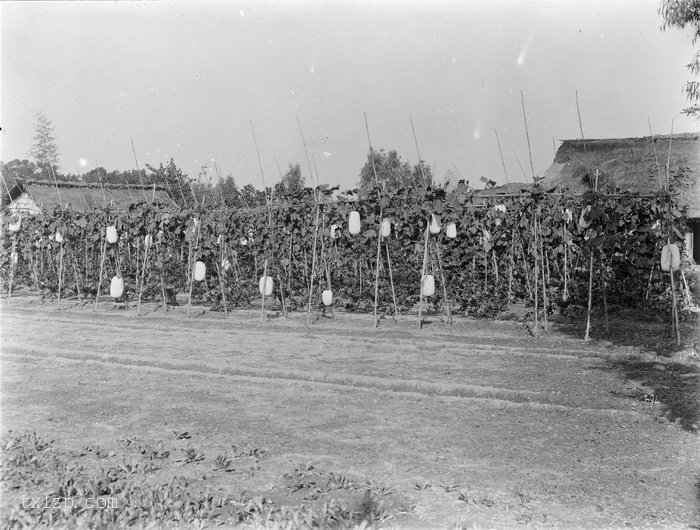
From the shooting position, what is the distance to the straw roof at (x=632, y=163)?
76.9 feet

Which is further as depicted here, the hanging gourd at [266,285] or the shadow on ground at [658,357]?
the hanging gourd at [266,285]

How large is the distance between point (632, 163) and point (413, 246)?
53.1 ft

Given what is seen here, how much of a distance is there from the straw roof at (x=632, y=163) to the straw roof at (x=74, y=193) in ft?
62.3

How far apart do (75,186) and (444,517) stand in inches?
1353

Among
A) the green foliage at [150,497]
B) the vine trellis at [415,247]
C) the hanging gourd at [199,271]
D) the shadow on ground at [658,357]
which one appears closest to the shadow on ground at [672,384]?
the shadow on ground at [658,357]

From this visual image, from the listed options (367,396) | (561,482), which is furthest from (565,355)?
(561,482)

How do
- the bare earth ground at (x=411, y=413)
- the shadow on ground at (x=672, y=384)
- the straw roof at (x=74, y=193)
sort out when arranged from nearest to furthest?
the bare earth ground at (x=411, y=413) → the shadow on ground at (x=672, y=384) → the straw roof at (x=74, y=193)

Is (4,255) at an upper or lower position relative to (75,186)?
lower

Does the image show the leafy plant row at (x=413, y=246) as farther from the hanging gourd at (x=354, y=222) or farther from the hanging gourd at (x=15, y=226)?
the hanging gourd at (x=15, y=226)

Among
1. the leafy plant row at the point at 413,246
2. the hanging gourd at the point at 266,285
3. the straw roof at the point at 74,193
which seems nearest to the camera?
the leafy plant row at the point at 413,246

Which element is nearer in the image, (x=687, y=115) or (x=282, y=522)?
(x=282, y=522)

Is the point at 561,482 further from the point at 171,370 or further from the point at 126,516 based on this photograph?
the point at 171,370

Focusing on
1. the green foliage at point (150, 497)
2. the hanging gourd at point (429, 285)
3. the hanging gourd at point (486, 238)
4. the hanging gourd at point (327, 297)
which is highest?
the hanging gourd at point (486, 238)

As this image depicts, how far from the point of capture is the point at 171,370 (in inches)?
306
